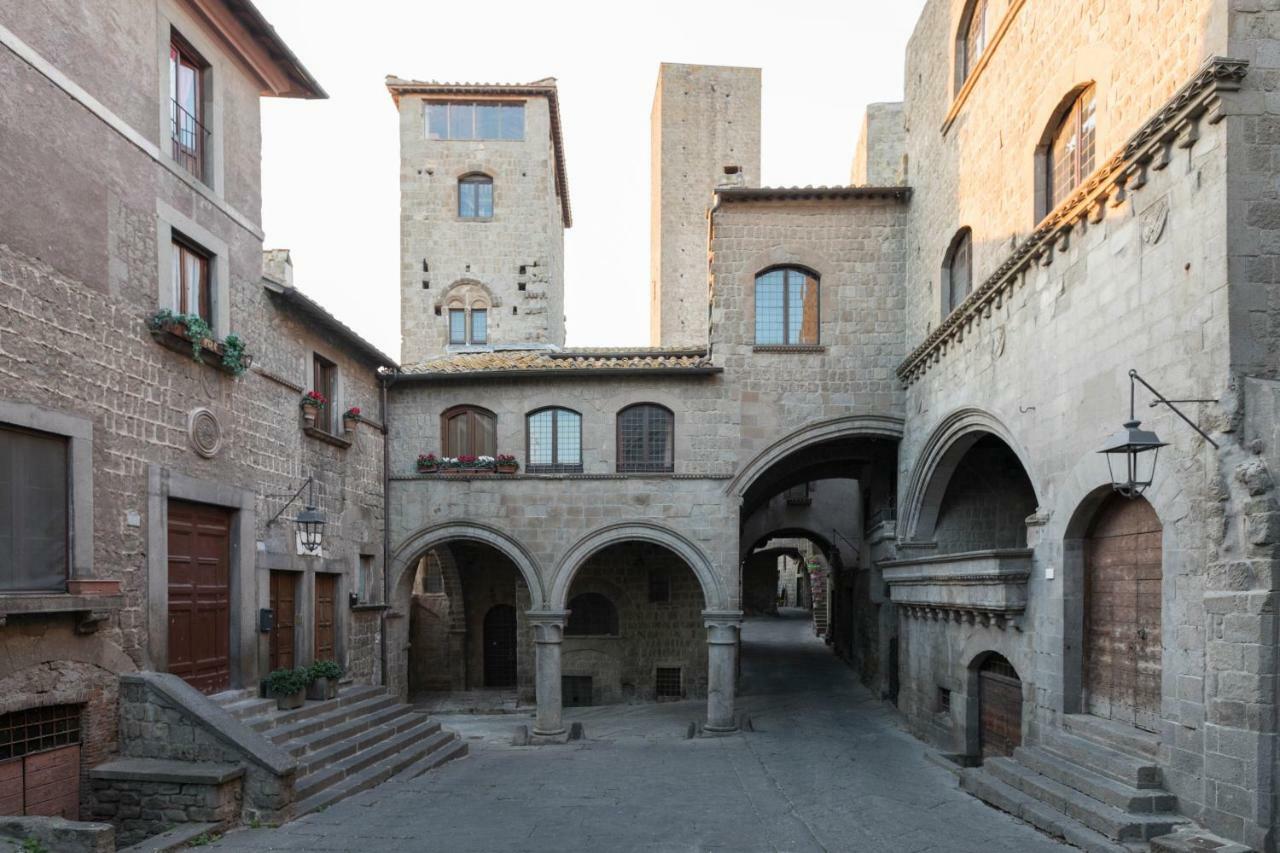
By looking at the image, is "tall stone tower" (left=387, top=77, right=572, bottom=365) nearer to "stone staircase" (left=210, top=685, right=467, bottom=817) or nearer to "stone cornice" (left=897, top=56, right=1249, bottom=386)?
"stone staircase" (left=210, top=685, right=467, bottom=817)

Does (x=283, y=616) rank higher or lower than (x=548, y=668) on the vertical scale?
higher

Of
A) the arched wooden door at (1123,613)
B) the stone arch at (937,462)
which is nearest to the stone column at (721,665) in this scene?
the stone arch at (937,462)

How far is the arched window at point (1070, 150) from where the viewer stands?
9711mm

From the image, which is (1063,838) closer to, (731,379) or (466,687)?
(731,379)

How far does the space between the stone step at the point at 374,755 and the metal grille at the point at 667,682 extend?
332 inches

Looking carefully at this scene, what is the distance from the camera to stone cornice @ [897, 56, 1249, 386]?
6871mm

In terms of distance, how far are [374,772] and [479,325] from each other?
52.0ft

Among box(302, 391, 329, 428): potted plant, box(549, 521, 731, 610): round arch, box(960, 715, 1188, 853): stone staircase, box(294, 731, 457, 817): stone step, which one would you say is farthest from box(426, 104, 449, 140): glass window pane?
box(960, 715, 1188, 853): stone staircase

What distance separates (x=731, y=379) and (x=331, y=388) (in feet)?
24.3

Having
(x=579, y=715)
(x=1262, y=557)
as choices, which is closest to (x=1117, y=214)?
(x=1262, y=557)

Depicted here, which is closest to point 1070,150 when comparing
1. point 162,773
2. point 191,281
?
point 191,281

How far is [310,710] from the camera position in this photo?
37.8 ft

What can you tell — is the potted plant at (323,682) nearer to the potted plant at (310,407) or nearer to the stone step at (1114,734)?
the potted plant at (310,407)

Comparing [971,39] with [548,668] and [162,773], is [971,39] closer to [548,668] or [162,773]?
[548,668]
